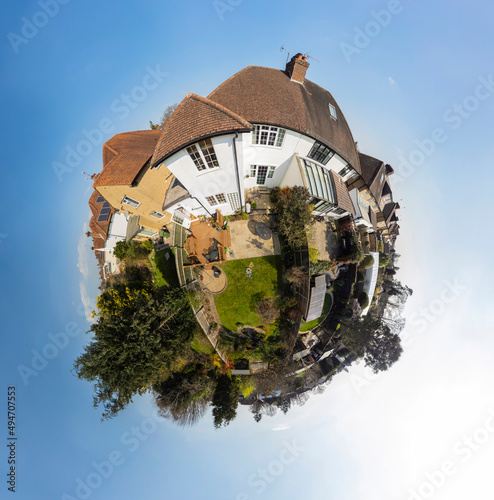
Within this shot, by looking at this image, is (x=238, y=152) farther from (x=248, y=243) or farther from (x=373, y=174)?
(x=373, y=174)

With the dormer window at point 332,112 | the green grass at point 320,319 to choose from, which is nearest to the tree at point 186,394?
the green grass at point 320,319

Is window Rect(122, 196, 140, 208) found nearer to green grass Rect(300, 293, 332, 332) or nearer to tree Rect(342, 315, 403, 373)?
green grass Rect(300, 293, 332, 332)

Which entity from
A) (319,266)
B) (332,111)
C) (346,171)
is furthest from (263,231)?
(332,111)

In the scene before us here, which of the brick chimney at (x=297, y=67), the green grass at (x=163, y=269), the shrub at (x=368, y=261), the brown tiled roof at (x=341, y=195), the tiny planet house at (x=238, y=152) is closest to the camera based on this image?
the tiny planet house at (x=238, y=152)

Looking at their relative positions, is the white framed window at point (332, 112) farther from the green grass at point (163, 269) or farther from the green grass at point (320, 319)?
the green grass at point (163, 269)

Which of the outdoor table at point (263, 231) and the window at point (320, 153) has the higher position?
the window at point (320, 153)

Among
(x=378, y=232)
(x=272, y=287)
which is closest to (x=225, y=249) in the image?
(x=272, y=287)
